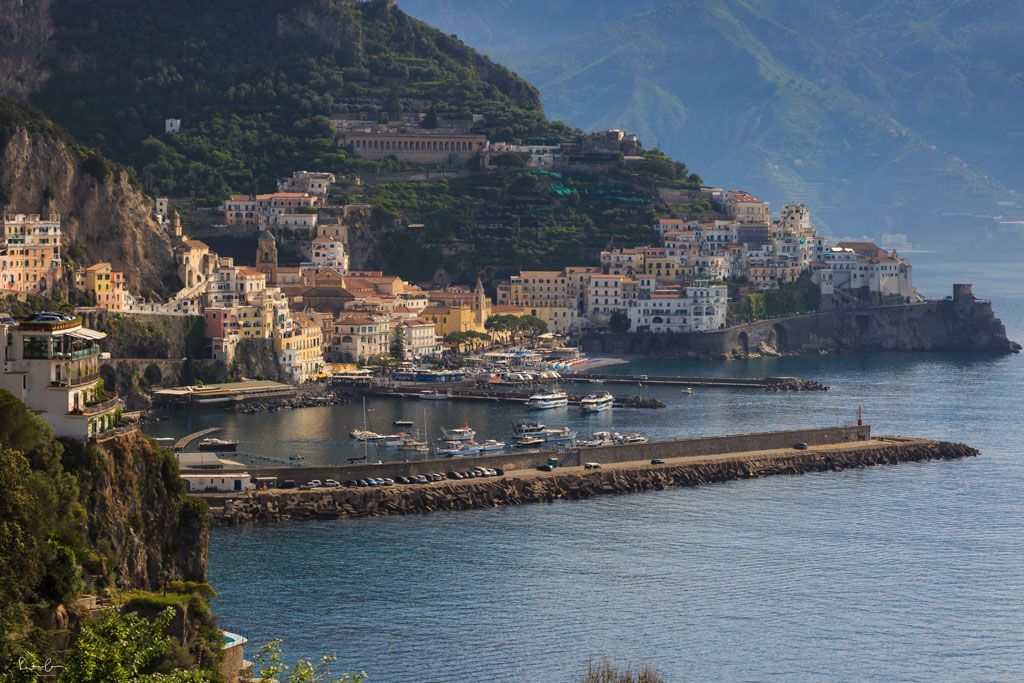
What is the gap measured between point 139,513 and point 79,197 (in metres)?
51.1

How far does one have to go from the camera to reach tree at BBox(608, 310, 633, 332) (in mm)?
104562

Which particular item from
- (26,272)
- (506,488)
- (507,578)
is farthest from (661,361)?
(507,578)

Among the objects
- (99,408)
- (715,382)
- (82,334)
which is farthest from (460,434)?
(99,408)

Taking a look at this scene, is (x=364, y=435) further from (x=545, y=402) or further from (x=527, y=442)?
(x=545, y=402)

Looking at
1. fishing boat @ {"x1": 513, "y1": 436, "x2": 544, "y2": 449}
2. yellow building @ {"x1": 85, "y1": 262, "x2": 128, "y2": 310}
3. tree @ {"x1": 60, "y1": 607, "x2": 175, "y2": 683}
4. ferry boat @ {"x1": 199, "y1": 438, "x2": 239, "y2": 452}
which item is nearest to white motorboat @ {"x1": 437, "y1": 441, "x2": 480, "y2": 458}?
fishing boat @ {"x1": 513, "y1": 436, "x2": 544, "y2": 449}

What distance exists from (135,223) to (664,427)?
26.2m

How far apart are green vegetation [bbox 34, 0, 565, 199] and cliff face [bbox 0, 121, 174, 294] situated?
58.5 feet

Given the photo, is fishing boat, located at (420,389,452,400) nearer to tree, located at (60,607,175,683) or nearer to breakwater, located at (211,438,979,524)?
Answer: breakwater, located at (211,438,979,524)

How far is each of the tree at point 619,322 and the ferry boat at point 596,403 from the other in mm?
23368

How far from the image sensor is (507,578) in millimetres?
48812

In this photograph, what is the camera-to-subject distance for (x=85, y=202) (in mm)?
89250

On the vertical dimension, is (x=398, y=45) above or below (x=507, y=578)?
above

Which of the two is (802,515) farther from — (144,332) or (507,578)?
(144,332)

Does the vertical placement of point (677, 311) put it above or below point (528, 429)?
above
